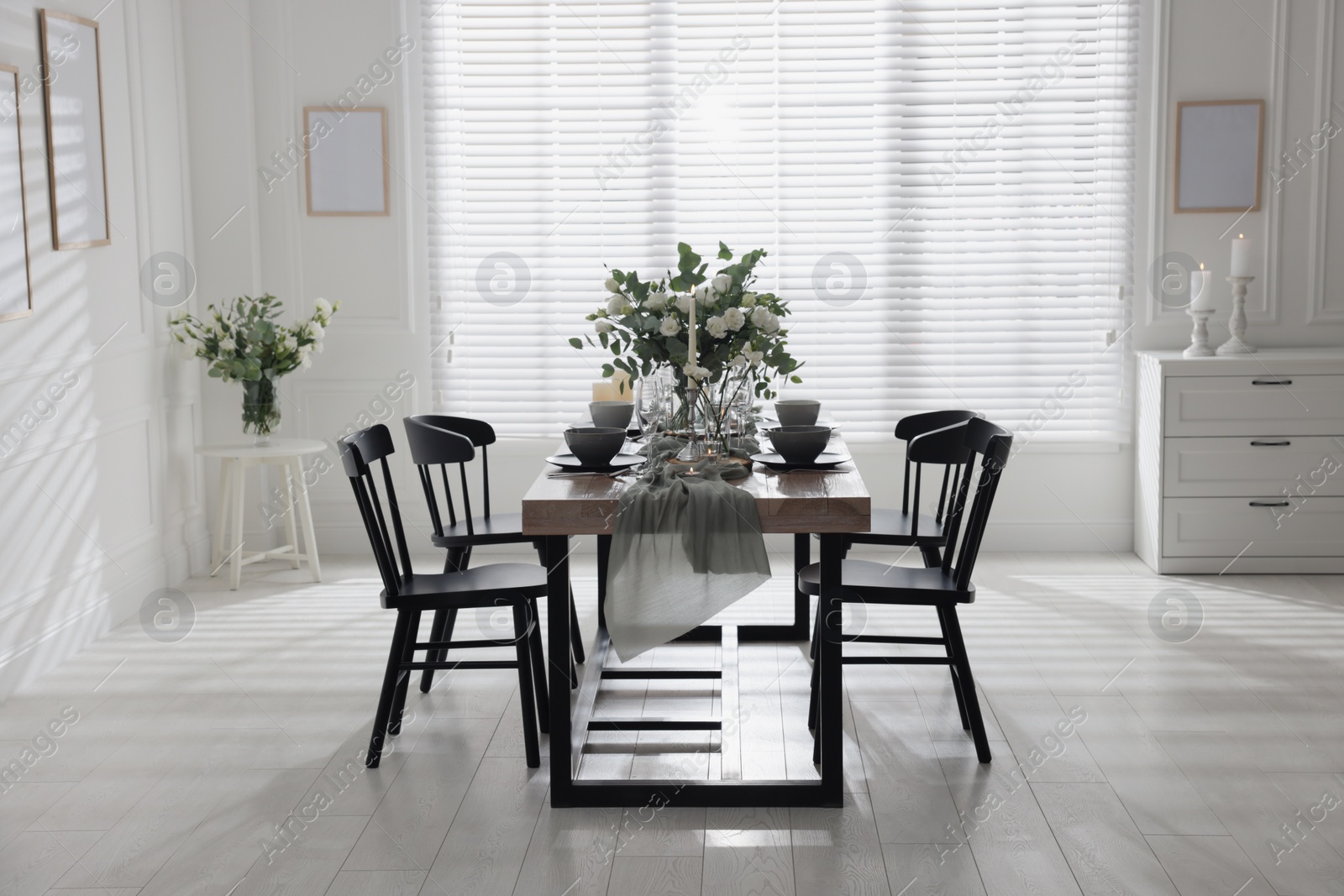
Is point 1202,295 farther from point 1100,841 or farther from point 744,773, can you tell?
point 744,773

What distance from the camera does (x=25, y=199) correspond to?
3729 millimetres

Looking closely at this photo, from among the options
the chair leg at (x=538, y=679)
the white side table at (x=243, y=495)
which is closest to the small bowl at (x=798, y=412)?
the chair leg at (x=538, y=679)

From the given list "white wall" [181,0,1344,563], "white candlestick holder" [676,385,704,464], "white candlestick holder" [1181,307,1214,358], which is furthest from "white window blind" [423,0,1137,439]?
"white candlestick holder" [676,385,704,464]

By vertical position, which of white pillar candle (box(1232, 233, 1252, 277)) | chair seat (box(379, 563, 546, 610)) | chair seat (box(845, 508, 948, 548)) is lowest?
chair seat (box(379, 563, 546, 610))

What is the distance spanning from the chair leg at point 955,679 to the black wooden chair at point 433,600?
1.01m

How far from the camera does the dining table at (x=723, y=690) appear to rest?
267 centimetres

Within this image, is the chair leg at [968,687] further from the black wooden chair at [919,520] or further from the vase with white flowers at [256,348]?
the vase with white flowers at [256,348]

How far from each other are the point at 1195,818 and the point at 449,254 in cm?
364

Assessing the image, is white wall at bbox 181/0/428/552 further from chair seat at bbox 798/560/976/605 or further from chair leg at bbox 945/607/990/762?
chair leg at bbox 945/607/990/762

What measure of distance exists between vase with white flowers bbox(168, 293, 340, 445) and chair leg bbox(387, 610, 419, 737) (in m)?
1.79

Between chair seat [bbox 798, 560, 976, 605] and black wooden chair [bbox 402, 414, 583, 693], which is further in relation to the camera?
black wooden chair [bbox 402, 414, 583, 693]

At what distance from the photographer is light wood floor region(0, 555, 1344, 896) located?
2510 mm

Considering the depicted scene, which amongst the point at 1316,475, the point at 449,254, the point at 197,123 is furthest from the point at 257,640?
the point at 1316,475

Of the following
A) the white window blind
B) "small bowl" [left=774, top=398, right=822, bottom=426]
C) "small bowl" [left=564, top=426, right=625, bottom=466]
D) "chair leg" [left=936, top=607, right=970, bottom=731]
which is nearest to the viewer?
"small bowl" [left=564, top=426, right=625, bottom=466]
